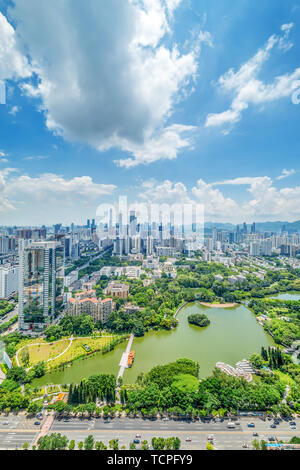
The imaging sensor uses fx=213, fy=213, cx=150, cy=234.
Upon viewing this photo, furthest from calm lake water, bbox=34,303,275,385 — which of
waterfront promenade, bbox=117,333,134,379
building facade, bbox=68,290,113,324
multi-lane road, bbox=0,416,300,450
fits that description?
building facade, bbox=68,290,113,324

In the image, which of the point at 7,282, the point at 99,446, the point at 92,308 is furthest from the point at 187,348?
the point at 7,282

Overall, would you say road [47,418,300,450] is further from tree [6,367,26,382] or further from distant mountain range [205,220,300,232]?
distant mountain range [205,220,300,232]

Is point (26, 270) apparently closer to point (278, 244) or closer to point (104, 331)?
point (104, 331)

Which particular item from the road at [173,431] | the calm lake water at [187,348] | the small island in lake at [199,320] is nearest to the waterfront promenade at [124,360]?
the calm lake water at [187,348]

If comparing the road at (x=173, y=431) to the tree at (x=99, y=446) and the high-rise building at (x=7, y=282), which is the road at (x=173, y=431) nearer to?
the tree at (x=99, y=446)

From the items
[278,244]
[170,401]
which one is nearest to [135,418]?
[170,401]

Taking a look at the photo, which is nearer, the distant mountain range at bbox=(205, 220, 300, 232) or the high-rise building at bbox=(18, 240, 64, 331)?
the high-rise building at bbox=(18, 240, 64, 331)
